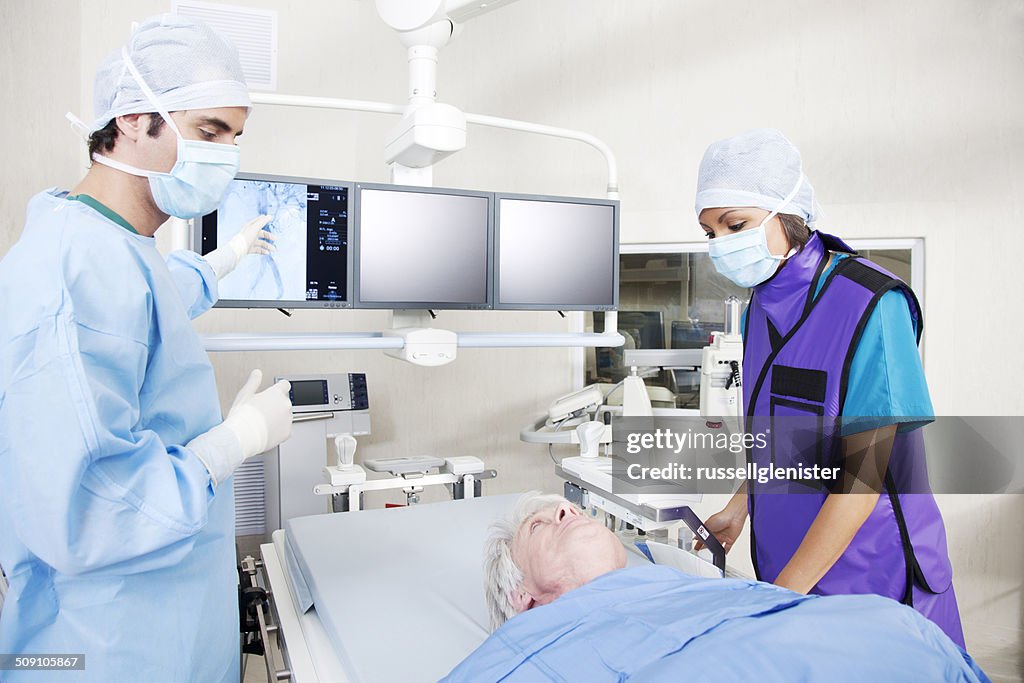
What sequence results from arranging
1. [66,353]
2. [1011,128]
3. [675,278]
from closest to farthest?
[66,353] → [1011,128] → [675,278]

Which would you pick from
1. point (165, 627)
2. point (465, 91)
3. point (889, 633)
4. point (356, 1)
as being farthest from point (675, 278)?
point (165, 627)

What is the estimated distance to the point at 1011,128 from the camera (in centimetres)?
263

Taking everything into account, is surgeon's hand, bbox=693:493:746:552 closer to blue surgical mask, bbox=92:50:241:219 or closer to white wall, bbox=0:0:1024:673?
blue surgical mask, bbox=92:50:241:219

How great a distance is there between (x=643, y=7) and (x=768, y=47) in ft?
1.75

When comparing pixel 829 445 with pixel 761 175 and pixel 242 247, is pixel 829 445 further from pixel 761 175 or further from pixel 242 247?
pixel 242 247

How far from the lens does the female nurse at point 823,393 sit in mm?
1310

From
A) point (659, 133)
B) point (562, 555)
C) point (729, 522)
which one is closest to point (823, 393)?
point (729, 522)

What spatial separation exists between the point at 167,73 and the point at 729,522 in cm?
145

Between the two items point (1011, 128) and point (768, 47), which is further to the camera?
point (768, 47)

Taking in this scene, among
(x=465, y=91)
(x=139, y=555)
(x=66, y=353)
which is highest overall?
(x=465, y=91)

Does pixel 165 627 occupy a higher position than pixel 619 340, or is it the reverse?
pixel 619 340

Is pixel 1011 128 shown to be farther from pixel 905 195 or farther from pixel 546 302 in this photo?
pixel 546 302

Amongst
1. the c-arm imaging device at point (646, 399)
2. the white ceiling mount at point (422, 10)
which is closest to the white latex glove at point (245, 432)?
the c-arm imaging device at point (646, 399)

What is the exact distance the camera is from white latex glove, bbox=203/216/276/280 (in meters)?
1.80
